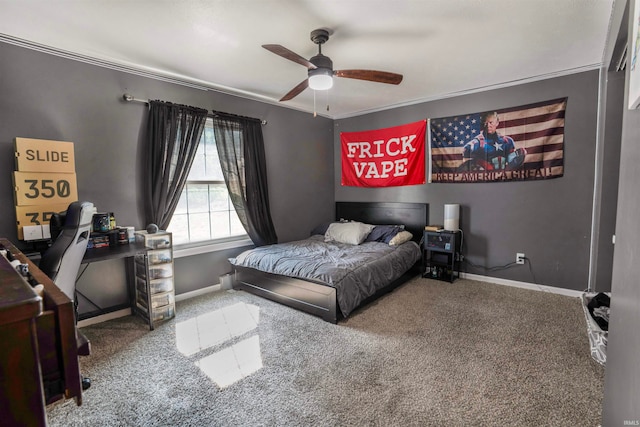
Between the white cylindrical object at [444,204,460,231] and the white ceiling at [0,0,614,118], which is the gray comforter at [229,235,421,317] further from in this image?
the white ceiling at [0,0,614,118]

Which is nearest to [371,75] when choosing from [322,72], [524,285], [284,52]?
[322,72]

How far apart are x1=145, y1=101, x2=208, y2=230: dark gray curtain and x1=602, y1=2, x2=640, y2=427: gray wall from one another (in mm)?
3379

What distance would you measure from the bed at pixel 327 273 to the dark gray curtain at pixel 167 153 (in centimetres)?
104

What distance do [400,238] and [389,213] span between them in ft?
2.33

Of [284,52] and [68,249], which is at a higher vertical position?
[284,52]

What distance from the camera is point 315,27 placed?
228 cm

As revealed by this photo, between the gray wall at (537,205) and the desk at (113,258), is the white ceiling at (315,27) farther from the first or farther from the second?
the desk at (113,258)

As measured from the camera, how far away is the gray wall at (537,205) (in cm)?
321

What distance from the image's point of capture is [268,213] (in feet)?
13.3

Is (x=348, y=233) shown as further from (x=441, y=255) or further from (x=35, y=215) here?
(x=35, y=215)

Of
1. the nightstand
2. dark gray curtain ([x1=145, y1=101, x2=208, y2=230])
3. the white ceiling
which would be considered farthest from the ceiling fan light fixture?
the nightstand

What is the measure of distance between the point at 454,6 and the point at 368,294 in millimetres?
2444

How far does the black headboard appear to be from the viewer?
14.3ft

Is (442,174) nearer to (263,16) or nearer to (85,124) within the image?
(263,16)
